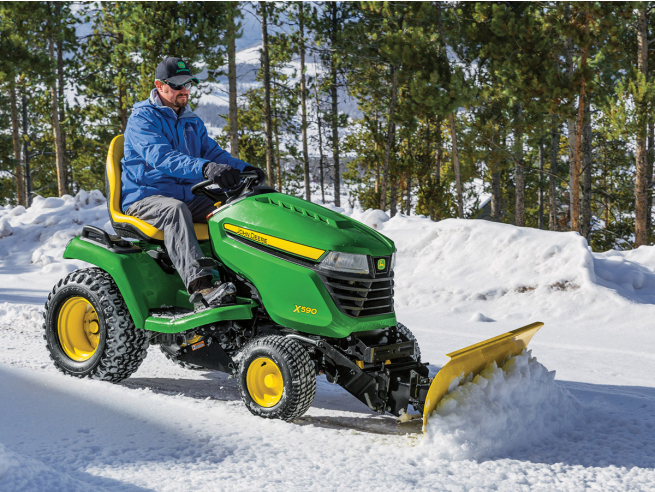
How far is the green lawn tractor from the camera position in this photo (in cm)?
310

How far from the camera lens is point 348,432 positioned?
3141 millimetres

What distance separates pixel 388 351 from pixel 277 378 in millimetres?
598

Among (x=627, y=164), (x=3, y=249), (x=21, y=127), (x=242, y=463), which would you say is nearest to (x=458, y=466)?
(x=242, y=463)

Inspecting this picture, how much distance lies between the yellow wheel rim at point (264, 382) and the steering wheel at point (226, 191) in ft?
3.23

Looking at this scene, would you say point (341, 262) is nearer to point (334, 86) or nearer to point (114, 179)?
point (114, 179)

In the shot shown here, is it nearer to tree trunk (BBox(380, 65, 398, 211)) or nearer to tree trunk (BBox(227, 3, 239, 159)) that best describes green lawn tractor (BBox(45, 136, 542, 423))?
tree trunk (BBox(227, 3, 239, 159))

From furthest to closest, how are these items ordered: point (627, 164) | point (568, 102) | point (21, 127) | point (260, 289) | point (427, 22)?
point (21, 127) → point (627, 164) → point (427, 22) → point (568, 102) → point (260, 289)

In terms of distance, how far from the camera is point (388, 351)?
3209 mm

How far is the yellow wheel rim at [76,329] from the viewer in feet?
13.6

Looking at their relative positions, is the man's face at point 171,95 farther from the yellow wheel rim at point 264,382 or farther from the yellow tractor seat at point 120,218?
the yellow wheel rim at point 264,382

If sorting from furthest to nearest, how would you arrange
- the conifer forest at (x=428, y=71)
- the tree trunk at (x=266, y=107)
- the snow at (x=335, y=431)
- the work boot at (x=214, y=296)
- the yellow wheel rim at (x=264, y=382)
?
the tree trunk at (x=266, y=107)
the conifer forest at (x=428, y=71)
the work boot at (x=214, y=296)
the yellow wheel rim at (x=264, y=382)
the snow at (x=335, y=431)

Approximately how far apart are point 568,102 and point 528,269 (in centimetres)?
724

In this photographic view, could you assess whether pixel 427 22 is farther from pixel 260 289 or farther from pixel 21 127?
pixel 21 127

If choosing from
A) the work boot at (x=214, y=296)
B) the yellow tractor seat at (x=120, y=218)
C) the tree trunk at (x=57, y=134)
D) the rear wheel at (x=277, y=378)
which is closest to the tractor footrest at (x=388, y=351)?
Result: the rear wheel at (x=277, y=378)
